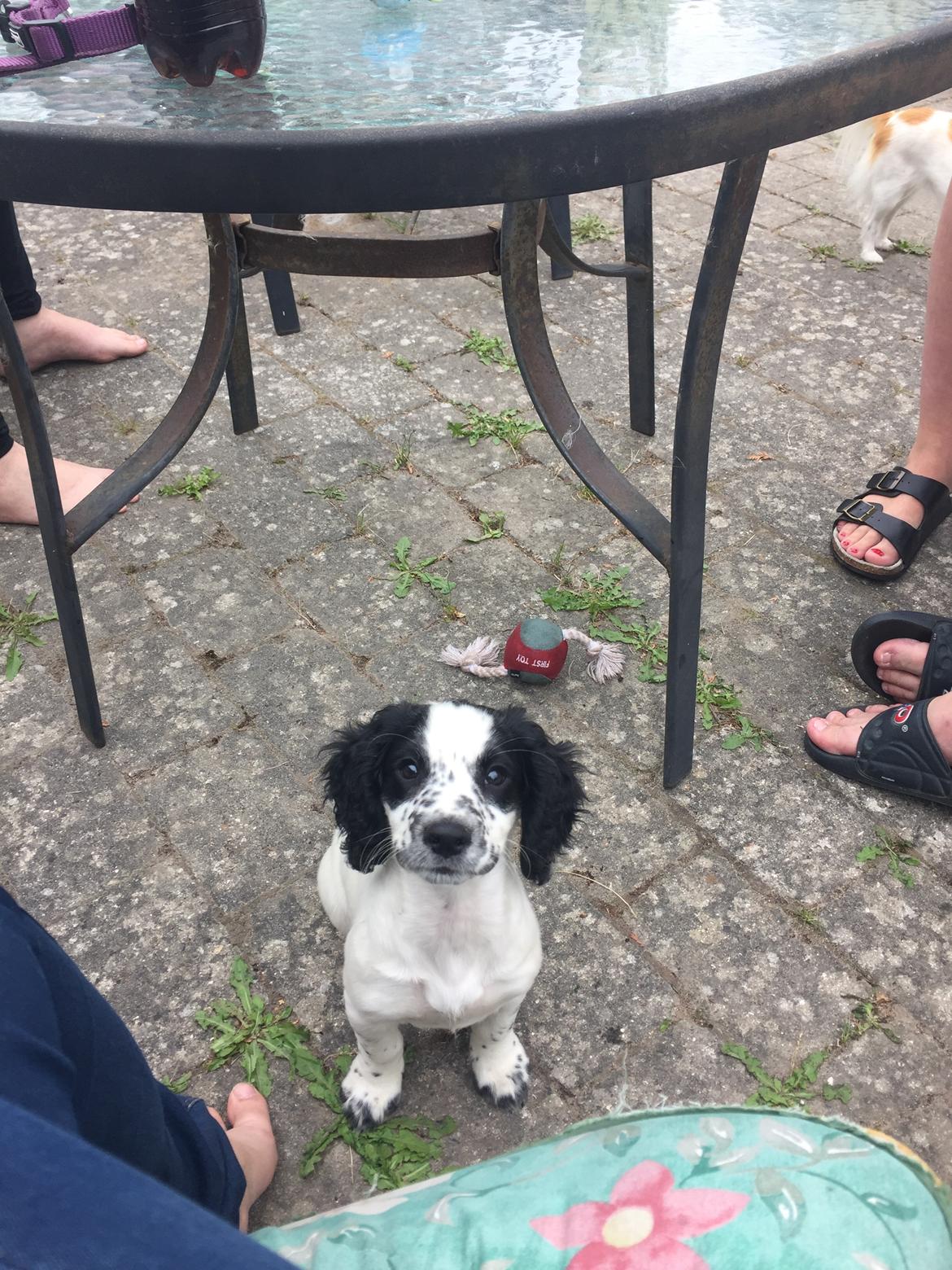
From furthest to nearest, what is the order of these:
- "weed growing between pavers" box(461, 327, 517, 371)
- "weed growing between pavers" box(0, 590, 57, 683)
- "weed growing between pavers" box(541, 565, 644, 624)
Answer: "weed growing between pavers" box(461, 327, 517, 371) < "weed growing between pavers" box(541, 565, 644, 624) < "weed growing between pavers" box(0, 590, 57, 683)

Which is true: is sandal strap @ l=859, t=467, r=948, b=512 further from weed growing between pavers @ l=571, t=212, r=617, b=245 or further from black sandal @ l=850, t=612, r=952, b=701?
weed growing between pavers @ l=571, t=212, r=617, b=245

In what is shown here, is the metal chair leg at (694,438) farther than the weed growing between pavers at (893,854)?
No

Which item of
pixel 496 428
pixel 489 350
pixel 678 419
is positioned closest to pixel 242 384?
pixel 496 428

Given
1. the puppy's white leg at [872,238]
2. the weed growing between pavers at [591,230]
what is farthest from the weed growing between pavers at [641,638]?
the puppy's white leg at [872,238]

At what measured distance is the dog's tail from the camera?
12.9ft

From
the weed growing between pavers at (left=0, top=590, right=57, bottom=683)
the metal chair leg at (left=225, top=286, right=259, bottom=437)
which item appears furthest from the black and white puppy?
the metal chair leg at (left=225, top=286, right=259, bottom=437)

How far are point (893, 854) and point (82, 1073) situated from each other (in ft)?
5.21

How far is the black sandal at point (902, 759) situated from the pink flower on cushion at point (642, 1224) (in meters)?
1.26

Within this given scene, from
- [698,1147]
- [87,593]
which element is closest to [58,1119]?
[698,1147]

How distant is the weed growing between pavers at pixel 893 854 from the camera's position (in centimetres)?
191

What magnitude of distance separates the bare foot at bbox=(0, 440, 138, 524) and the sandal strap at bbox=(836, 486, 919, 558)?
203cm

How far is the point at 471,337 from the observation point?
3.52 m

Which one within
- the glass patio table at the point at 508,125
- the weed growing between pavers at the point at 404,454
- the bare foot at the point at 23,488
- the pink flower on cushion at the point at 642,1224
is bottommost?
the weed growing between pavers at the point at 404,454

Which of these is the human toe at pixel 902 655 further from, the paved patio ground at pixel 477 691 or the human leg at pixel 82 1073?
the human leg at pixel 82 1073
